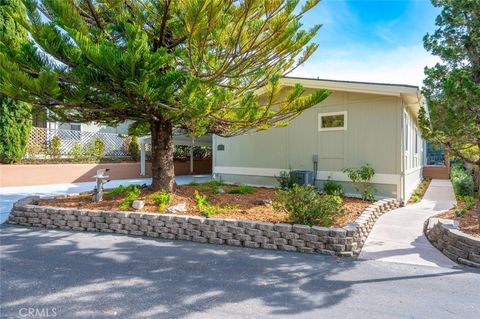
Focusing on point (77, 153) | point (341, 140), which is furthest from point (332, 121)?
point (77, 153)

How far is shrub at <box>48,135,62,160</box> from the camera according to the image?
12.8 metres

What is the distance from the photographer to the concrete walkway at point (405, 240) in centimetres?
446

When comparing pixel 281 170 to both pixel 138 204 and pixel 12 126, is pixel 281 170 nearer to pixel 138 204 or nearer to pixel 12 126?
pixel 138 204

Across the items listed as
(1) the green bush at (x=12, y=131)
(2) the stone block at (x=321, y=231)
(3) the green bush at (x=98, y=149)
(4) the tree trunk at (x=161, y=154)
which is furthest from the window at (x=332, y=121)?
(3) the green bush at (x=98, y=149)

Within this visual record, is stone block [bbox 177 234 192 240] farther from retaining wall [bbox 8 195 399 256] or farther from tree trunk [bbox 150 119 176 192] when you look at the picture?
tree trunk [bbox 150 119 176 192]

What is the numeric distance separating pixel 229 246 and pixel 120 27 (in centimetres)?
510

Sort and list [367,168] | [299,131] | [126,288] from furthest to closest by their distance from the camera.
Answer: [299,131]
[367,168]
[126,288]

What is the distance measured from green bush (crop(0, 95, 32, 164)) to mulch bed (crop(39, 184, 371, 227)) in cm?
547

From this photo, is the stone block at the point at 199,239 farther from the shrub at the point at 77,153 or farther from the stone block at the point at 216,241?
the shrub at the point at 77,153

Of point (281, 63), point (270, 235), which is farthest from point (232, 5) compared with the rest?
point (270, 235)

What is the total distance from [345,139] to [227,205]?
14.7ft

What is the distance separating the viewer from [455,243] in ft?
14.7

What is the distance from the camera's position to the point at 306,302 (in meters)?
3.10

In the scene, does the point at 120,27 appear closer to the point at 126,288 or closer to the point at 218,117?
the point at 218,117
